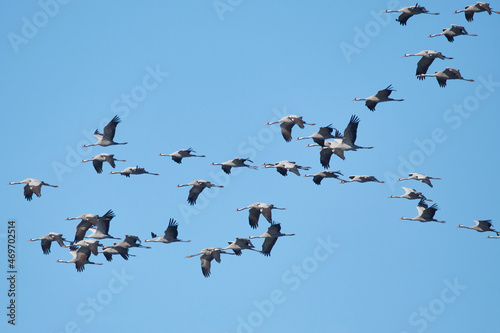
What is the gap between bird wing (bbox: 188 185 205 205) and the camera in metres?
47.9

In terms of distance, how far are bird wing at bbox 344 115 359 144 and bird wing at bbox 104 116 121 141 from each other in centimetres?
Result: 882

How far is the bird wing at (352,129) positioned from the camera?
45553 millimetres

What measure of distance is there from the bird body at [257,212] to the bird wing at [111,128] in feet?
20.0

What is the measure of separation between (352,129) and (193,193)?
674cm

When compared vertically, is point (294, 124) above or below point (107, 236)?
above

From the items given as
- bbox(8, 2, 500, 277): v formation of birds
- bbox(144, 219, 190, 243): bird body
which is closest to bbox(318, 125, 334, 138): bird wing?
bbox(8, 2, 500, 277): v formation of birds

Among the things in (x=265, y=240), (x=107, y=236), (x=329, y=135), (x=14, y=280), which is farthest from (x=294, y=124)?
(x=14, y=280)

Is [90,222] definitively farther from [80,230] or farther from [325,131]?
[325,131]

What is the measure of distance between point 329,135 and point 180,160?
19.9ft

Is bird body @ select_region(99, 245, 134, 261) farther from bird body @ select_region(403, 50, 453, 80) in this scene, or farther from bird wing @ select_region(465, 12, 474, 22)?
bird wing @ select_region(465, 12, 474, 22)

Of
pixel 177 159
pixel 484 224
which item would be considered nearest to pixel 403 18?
pixel 484 224

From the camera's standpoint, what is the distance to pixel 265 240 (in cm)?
4650

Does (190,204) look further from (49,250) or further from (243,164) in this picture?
(49,250)

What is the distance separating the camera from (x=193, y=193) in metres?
48.0
